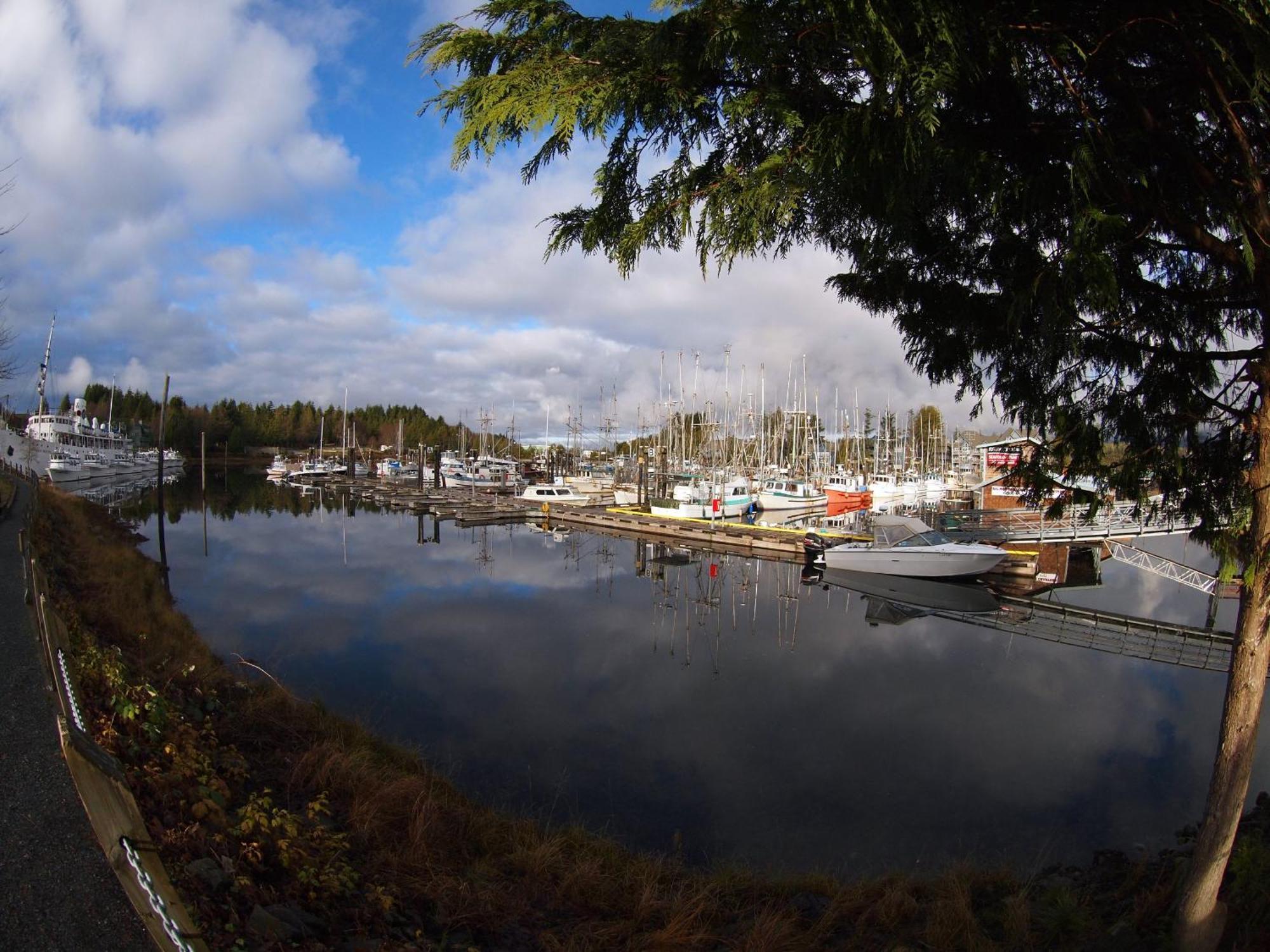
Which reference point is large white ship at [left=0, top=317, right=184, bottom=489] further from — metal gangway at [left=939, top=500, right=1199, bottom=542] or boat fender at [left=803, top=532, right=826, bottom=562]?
metal gangway at [left=939, top=500, right=1199, bottom=542]

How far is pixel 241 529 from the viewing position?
1710 inches

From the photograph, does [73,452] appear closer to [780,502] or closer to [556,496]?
[556,496]

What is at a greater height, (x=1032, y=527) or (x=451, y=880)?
(x=1032, y=527)

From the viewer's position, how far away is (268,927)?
4.77m

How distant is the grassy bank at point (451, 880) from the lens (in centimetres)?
520

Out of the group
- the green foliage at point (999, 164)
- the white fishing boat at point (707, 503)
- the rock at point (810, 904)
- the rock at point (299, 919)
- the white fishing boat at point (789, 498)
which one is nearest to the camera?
the green foliage at point (999, 164)

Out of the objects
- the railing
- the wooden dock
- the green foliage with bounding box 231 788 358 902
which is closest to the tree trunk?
the railing

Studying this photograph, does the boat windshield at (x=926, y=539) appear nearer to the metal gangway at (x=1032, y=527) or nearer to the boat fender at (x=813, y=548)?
the metal gangway at (x=1032, y=527)

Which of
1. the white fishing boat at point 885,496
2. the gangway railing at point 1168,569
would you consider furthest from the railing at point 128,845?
the white fishing boat at point 885,496

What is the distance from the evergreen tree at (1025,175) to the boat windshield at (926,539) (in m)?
26.4

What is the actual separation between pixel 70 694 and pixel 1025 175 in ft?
27.8

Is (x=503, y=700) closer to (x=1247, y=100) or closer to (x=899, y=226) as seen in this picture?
(x=899, y=226)

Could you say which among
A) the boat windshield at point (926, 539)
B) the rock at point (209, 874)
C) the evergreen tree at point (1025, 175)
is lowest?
the rock at point (209, 874)

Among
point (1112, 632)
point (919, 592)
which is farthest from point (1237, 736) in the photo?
point (919, 592)
